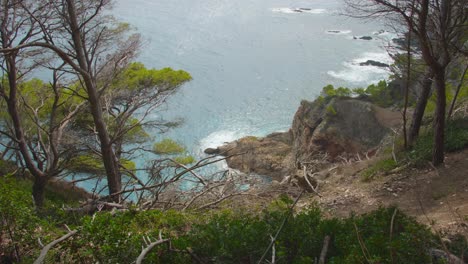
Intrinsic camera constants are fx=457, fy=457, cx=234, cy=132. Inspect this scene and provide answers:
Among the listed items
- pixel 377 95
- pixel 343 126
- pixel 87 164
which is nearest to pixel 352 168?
pixel 87 164

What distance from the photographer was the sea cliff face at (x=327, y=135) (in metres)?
17.4

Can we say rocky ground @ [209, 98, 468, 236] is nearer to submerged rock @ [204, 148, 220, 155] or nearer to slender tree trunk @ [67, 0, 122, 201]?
submerged rock @ [204, 148, 220, 155]

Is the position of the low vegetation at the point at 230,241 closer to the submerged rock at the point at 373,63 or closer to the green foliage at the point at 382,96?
the green foliage at the point at 382,96

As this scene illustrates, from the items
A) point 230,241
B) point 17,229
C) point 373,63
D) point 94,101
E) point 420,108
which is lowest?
point 230,241

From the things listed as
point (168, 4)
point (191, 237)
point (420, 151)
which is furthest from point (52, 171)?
point (168, 4)

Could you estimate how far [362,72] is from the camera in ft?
85.3

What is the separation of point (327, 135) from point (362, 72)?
9323mm

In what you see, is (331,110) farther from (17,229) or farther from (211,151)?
(17,229)

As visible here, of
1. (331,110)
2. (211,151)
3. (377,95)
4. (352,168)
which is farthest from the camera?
(211,151)

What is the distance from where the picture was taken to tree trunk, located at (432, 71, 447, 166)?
7004mm

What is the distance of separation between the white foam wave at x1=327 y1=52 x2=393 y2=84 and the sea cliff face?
21.2 ft

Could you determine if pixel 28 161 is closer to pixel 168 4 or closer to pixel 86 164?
pixel 86 164

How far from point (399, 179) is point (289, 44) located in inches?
846

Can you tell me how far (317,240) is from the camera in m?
3.74
